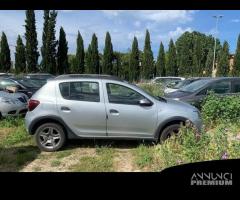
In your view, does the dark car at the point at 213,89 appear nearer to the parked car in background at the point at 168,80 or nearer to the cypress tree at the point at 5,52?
the cypress tree at the point at 5,52

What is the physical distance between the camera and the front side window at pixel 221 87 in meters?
10.6

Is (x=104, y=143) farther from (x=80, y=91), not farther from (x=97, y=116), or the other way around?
(x=80, y=91)

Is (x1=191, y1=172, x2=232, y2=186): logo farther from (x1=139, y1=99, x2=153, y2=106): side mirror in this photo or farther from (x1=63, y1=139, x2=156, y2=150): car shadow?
(x1=63, y1=139, x2=156, y2=150): car shadow

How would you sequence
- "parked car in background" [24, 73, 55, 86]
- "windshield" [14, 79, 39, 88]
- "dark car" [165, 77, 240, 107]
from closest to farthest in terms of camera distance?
"parked car in background" [24, 73, 55, 86] → "dark car" [165, 77, 240, 107] → "windshield" [14, 79, 39, 88]

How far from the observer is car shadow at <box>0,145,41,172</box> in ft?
19.0

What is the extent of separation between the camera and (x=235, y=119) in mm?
8125

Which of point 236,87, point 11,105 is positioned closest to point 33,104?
point 11,105

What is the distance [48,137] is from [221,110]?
4.25m

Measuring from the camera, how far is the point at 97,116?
22.1ft

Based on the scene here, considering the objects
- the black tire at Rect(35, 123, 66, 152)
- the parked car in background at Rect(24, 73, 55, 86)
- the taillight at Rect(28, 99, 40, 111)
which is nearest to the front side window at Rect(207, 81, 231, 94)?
the parked car in background at Rect(24, 73, 55, 86)

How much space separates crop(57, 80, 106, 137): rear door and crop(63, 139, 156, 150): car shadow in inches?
18.4

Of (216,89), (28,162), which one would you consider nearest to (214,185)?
(28,162)

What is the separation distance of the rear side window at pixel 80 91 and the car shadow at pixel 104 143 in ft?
3.31
